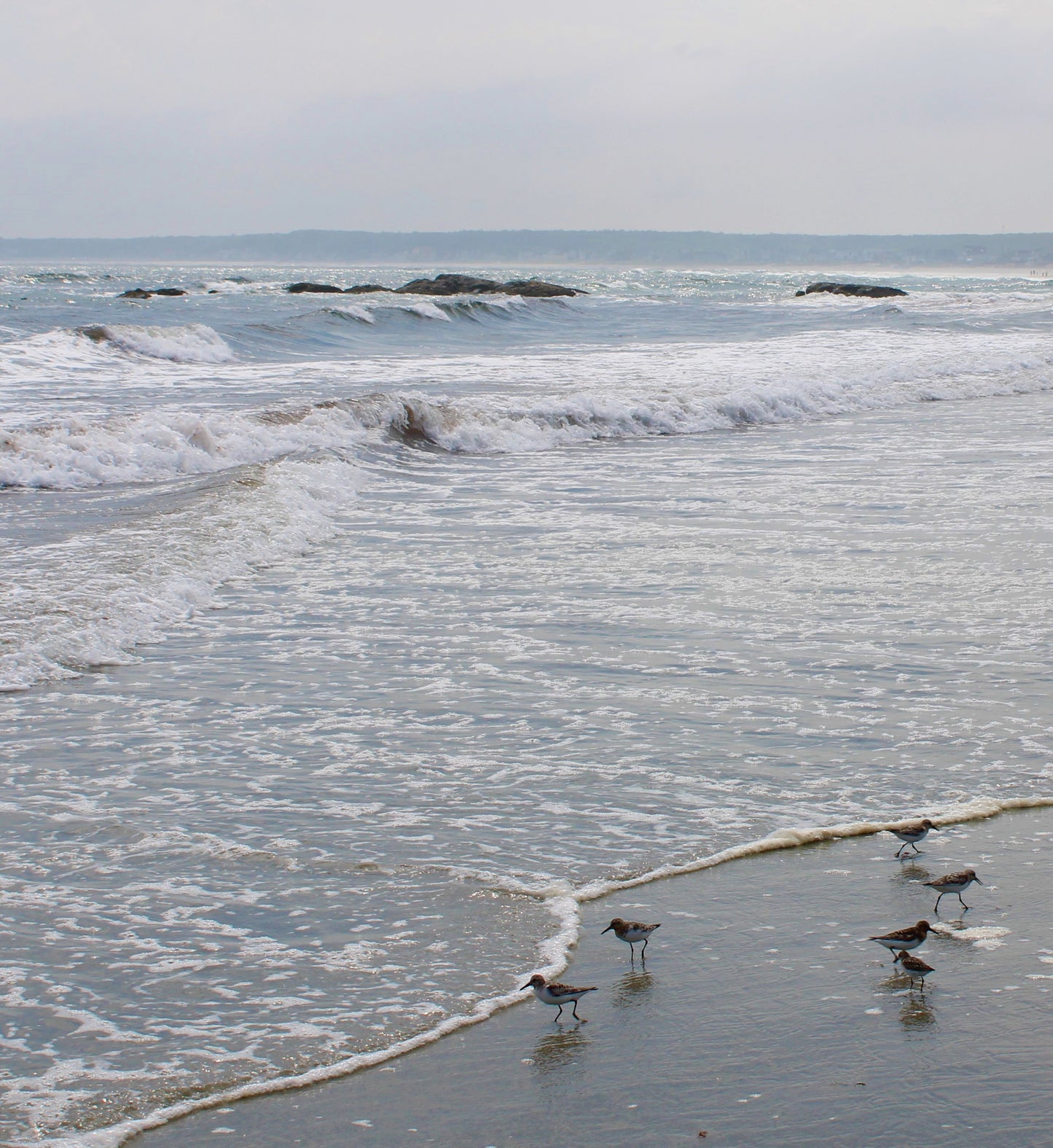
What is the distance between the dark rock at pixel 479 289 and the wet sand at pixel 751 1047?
58936 millimetres

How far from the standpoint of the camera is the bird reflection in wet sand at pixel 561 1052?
3.59 metres

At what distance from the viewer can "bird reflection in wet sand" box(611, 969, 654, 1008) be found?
12.9 feet

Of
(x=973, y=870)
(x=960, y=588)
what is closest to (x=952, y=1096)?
(x=973, y=870)

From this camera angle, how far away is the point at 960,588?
364 inches

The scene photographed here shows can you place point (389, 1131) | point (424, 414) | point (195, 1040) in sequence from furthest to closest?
point (424, 414), point (195, 1040), point (389, 1131)

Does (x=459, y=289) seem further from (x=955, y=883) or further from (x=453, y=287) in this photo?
(x=955, y=883)

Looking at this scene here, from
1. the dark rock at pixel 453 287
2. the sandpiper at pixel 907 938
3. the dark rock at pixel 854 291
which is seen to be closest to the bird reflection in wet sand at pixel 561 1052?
the sandpiper at pixel 907 938

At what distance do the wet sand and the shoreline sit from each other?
3cm

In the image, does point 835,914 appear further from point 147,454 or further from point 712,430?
point 712,430

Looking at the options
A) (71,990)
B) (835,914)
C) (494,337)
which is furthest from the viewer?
(494,337)

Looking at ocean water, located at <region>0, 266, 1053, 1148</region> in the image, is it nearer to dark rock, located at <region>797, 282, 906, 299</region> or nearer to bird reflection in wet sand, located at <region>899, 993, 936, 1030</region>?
bird reflection in wet sand, located at <region>899, 993, 936, 1030</region>

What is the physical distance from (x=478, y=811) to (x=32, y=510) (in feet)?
31.3

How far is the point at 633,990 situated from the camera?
3990 millimetres

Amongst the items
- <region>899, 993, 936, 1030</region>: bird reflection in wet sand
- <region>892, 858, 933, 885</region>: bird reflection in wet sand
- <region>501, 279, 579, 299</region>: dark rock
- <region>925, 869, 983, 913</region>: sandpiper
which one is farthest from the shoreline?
<region>501, 279, 579, 299</region>: dark rock
